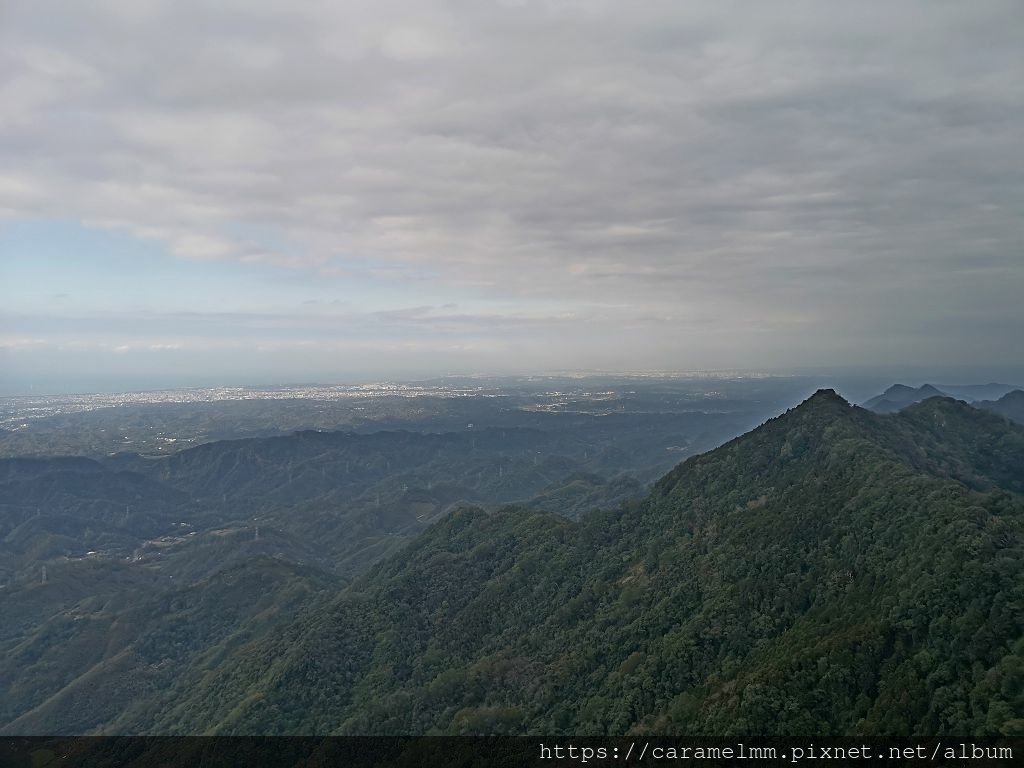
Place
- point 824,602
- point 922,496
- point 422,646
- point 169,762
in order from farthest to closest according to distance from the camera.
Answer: point 422,646 < point 169,762 < point 922,496 < point 824,602

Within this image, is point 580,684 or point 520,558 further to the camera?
point 520,558

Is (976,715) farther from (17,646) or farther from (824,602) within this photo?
(17,646)

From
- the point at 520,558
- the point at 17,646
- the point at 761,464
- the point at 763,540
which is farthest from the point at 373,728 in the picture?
the point at 17,646

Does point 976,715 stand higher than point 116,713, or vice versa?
point 976,715

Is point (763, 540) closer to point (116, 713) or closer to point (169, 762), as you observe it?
point (169, 762)

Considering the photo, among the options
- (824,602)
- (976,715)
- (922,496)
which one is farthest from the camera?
(922,496)

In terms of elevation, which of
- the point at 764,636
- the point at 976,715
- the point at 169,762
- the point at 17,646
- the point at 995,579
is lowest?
the point at 17,646
